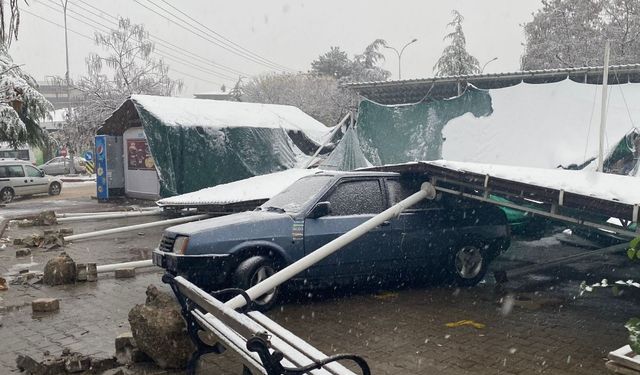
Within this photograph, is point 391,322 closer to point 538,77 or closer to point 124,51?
point 538,77

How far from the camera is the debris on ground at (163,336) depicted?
16.6 ft

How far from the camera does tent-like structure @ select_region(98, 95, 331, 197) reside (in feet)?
55.5

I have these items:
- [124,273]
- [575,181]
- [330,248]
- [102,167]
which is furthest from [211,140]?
[575,181]

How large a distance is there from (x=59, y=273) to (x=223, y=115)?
35.9 feet

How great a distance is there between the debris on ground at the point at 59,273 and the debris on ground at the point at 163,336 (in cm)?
378

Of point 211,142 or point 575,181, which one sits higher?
point 211,142

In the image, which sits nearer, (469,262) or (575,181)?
(575,181)

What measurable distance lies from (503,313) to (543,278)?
93.7 inches

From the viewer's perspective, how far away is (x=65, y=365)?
4.98 m

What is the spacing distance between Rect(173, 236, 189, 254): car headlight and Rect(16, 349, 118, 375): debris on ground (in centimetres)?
166

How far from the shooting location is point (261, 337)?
11.5ft

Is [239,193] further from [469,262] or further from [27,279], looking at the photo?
[469,262]

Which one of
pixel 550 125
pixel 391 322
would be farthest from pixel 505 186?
pixel 550 125

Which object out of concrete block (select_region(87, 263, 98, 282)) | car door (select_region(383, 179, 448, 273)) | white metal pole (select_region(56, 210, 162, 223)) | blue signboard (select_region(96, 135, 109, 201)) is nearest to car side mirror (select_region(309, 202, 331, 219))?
car door (select_region(383, 179, 448, 273))
